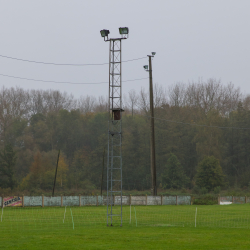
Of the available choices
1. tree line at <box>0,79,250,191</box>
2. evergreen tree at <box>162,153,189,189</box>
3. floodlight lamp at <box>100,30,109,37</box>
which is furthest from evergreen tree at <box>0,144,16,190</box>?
floodlight lamp at <box>100,30,109,37</box>

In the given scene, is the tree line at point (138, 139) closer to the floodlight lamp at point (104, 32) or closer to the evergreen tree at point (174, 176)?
the evergreen tree at point (174, 176)

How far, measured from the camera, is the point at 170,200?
4294 cm

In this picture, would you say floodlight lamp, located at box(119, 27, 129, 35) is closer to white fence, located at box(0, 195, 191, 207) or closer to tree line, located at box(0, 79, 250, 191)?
white fence, located at box(0, 195, 191, 207)

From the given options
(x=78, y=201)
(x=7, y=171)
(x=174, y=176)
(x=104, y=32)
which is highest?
(x=104, y=32)

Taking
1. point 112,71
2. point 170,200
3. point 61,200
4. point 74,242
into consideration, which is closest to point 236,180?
point 170,200

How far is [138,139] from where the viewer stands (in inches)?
3127

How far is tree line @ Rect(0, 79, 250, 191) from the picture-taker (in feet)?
242

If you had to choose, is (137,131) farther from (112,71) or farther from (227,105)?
(112,71)

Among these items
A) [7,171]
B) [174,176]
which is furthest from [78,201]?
[174,176]

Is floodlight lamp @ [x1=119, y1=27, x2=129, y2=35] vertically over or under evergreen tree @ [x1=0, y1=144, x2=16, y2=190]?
over

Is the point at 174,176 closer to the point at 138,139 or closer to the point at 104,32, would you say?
the point at 138,139

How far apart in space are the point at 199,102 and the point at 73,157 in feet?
101

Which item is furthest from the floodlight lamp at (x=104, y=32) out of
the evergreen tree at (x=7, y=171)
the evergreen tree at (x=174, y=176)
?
the evergreen tree at (x=174, y=176)

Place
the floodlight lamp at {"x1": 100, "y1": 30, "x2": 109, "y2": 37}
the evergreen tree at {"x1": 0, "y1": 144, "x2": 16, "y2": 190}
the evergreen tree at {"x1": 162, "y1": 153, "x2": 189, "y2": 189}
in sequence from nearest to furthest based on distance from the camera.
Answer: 1. the floodlight lamp at {"x1": 100, "y1": 30, "x2": 109, "y2": 37}
2. the evergreen tree at {"x1": 0, "y1": 144, "x2": 16, "y2": 190}
3. the evergreen tree at {"x1": 162, "y1": 153, "x2": 189, "y2": 189}
